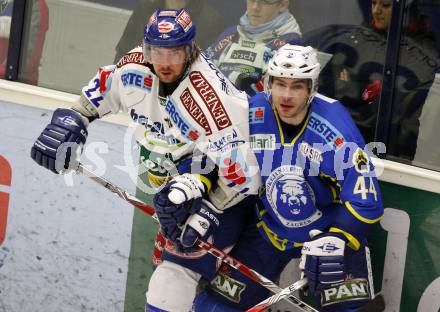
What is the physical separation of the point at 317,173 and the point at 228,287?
2.07 feet

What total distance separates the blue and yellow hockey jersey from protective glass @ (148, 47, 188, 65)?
306 mm

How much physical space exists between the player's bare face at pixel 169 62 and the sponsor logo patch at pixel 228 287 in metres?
0.80

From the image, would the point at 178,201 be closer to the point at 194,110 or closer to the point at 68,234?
the point at 194,110

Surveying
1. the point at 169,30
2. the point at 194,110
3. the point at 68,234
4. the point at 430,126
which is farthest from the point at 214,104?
the point at 68,234

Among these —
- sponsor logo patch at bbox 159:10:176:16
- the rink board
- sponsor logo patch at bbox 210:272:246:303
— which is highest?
sponsor logo patch at bbox 159:10:176:16

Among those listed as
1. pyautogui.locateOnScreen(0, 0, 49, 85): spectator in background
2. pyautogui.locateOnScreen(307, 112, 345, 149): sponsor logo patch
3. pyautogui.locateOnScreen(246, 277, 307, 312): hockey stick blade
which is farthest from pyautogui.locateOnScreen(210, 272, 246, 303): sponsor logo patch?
pyautogui.locateOnScreen(0, 0, 49, 85): spectator in background

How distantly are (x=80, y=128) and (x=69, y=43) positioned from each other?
0.75 metres

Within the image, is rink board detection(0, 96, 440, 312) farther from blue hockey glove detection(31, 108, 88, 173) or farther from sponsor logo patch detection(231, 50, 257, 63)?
sponsor logo patch detection(231, 50, 257, 63)

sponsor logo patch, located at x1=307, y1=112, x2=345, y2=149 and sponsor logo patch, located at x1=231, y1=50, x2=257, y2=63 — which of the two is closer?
sponsor logo patch, located at x1=307, y1=112, x2=345, y2=149

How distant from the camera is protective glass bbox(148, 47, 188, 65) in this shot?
4250 mm

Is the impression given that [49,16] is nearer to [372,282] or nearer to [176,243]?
[176,243]

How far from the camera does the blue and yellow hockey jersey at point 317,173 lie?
4.11m

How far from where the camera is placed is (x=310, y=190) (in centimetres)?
426

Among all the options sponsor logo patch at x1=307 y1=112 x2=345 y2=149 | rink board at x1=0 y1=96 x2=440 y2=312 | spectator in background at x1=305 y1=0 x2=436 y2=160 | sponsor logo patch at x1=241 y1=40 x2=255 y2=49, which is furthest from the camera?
rink board at x1=0 y1=96 x2=440 y2=312
